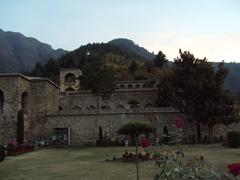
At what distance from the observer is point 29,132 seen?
3878 centimetres

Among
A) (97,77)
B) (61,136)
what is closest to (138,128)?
(61,136)

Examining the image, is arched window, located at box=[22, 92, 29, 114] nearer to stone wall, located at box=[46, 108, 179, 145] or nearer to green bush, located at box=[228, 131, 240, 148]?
stone wall, located at box=[46, 108, 179, 145]

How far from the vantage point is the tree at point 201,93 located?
35416 millimetres

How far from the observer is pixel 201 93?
36.3 m

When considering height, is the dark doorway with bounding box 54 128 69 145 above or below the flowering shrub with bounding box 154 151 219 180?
above

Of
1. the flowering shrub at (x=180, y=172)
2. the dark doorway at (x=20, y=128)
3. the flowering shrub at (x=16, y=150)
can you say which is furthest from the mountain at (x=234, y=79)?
the flowering shrub at (x=180, y=172)

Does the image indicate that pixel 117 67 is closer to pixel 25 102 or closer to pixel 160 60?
pixel 160 60

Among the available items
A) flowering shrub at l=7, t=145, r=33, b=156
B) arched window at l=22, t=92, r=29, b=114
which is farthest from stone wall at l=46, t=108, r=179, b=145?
flowering shrub at l=7, t=145, r=33, b=156

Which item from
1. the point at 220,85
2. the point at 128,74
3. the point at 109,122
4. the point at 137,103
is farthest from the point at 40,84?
the point at 128,74

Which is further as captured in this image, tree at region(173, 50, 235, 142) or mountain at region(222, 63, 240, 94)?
mountain at region(222, 63, 240, 94)

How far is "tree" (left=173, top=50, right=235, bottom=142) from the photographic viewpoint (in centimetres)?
3542

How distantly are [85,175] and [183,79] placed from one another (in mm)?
21894

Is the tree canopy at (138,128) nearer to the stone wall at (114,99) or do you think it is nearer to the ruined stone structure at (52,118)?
the ruined stone structure at (52,118)

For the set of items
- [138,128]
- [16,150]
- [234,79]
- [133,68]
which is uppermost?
[234,79]
